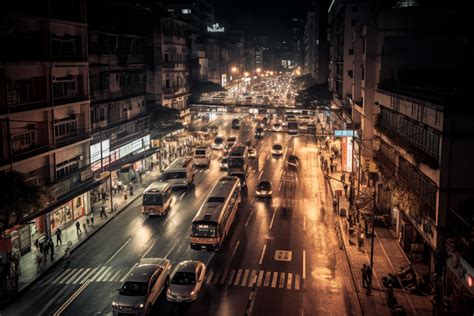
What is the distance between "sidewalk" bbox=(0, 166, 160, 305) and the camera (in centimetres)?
3359

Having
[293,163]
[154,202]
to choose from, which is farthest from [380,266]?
[293,163]

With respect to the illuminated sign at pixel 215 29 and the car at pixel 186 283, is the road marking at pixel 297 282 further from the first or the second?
the illuminated sign at pixel 215 29

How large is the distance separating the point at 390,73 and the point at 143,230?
26882 millimetres

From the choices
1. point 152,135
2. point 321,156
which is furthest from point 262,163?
point 152,135

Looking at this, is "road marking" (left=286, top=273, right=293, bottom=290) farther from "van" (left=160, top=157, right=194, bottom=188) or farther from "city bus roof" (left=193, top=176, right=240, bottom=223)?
"van" (left=160, top=157, right=194, bottom=188)

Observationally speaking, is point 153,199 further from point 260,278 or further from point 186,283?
point 186,283

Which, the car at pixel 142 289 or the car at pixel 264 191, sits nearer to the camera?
the car at pixel 142 289

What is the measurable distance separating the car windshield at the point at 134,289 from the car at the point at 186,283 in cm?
173

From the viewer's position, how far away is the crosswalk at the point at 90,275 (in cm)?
3353

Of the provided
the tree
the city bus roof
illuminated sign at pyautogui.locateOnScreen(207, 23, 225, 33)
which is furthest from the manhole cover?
illuminated sign at pyautogui.locateOnScreen(207, 23, 225, 33)

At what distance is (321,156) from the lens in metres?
76.2

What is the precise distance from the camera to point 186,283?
3000cm

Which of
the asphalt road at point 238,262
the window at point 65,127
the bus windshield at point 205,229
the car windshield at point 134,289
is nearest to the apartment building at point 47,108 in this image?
the window at point 65,127

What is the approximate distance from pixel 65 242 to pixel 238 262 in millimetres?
14701
